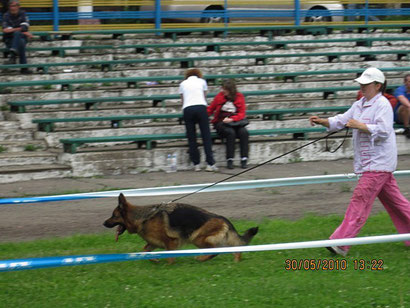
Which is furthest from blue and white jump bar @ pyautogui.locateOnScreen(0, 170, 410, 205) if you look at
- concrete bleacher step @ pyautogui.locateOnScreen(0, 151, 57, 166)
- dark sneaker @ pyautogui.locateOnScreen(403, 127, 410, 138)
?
dark sneaker @ pyautogui.locateOnScreen(403, 127, 410, 138)

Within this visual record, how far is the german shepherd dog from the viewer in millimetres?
7094

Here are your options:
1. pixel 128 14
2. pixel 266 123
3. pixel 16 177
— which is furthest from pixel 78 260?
pixel 128 14

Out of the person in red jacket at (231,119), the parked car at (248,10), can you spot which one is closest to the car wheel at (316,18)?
the parked car at (248,10)

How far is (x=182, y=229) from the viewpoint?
7125 millimetres

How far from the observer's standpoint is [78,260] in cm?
557

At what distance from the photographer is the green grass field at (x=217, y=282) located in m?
5.94

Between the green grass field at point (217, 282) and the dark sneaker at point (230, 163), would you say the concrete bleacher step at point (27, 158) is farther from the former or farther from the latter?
the green grass field at point (217, 282)

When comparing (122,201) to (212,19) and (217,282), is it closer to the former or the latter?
(217,282)

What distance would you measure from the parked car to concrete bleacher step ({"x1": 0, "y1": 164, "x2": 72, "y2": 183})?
7.39 metres

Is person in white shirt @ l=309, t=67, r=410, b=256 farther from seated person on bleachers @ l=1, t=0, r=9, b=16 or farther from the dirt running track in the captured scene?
seated person on bleachers @ l=1, t=0, r=9, b=16

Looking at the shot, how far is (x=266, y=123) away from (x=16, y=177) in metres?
5.45

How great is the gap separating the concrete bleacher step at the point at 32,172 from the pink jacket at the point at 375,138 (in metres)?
6.57

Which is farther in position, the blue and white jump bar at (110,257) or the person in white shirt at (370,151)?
the person in white shirt at (370,151)
